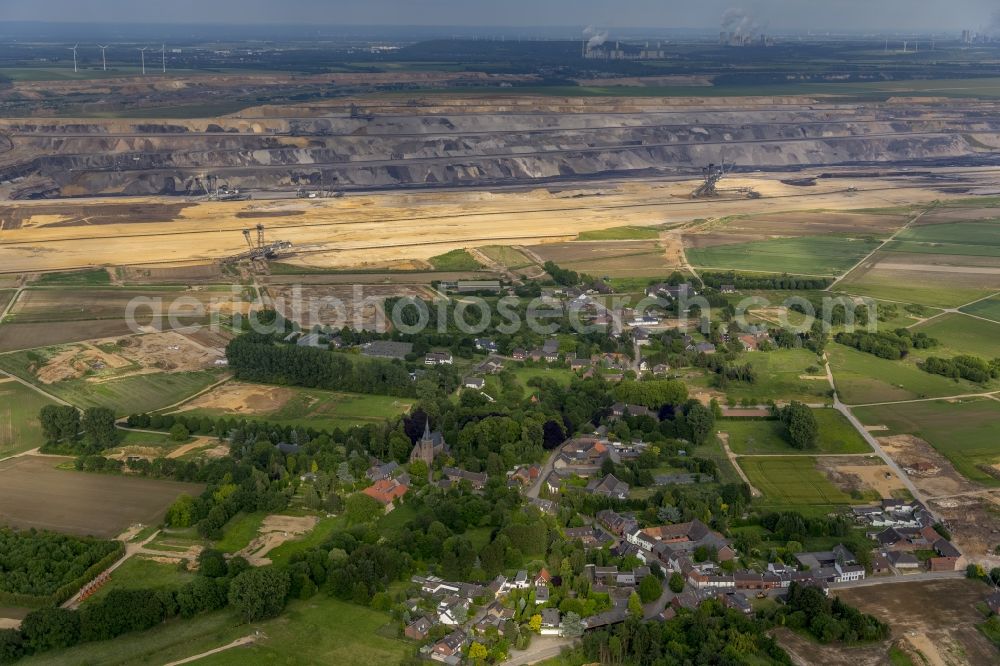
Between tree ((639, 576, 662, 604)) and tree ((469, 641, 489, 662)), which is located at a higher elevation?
tree ((639, 576, 662, 604))

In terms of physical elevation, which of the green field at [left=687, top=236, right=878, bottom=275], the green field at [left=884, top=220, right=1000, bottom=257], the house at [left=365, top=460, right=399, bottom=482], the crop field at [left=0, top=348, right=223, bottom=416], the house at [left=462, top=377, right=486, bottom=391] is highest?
the green field at [left=884, top=220, right=1000, bottom=257]

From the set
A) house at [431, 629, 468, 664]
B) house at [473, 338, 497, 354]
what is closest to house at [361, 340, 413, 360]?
house at [473, 338, 497, 354]

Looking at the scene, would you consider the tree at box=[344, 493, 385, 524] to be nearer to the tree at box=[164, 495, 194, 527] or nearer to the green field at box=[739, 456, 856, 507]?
the tree at box=[164, 495, 194, 527]

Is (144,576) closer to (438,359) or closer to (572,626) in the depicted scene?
(572,626)

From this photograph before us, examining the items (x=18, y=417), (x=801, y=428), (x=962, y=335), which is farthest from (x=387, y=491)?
(x=962, y=335)

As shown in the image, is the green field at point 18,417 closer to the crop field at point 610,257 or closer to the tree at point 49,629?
the tree at point 49,629

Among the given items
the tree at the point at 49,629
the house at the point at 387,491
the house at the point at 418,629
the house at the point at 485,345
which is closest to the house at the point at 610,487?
the house at the point at 387,491

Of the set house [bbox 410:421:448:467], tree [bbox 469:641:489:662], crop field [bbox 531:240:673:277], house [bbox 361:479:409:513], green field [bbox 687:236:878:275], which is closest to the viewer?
tree [bbox 469:641:489:662]
